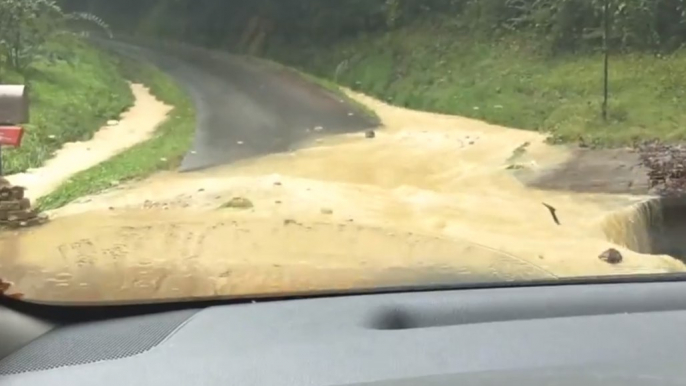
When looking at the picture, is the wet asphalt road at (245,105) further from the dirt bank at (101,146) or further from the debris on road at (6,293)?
the debris on road at (6,293)

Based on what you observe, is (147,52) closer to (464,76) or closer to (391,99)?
(391,99)

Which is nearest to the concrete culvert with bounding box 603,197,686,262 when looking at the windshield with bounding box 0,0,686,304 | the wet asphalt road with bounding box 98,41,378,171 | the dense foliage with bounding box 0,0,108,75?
the windshield with bounding box 0,0,686,304

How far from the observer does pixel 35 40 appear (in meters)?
3.51

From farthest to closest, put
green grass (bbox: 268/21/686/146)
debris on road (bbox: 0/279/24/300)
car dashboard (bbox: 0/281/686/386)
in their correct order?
green grass (bbox: 268/21/686/146), debris on road (bbox: 0/279/24/300), car dashboard (bbox: 0/281/686/386)

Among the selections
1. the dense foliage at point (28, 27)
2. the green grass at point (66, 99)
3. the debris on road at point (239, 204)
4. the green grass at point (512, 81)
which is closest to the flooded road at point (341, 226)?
the debris on road at point (239, 204)

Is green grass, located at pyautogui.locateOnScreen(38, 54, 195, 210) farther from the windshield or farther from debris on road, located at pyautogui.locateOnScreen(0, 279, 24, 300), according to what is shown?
debris on road, located at pyautogui.locateOnScreen(0, 279, 24, 300)

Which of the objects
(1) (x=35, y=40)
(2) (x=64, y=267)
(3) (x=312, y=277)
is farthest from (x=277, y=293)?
(1) (x=35, y=40)

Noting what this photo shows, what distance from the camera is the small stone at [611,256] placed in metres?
3.19

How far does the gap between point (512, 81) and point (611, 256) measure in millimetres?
1220

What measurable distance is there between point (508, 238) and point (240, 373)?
1.86m

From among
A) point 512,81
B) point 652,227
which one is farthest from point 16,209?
point 652,227

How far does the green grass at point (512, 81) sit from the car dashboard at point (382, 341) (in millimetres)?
1634

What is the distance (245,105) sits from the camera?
13.7 ft

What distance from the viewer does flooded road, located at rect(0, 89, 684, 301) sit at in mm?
3033
